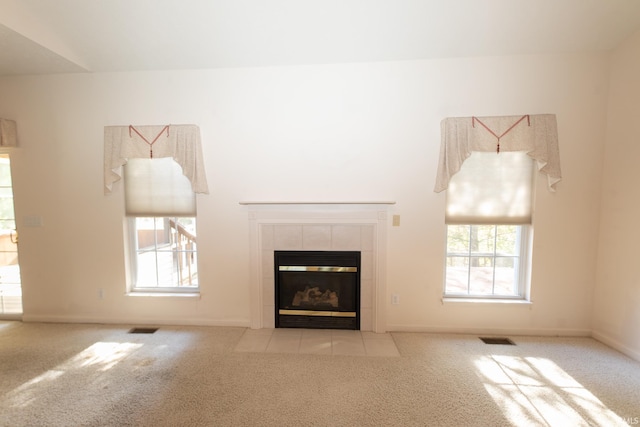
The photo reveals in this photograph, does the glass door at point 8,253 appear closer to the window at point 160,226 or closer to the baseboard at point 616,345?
the window at point 160,226

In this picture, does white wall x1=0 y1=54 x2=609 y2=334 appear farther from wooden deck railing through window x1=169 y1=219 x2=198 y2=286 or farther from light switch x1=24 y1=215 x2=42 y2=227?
wooden deck railing through window x1=169 y1=219 x2=198 y2=286

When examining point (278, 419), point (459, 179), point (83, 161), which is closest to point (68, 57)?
point (83, 161)

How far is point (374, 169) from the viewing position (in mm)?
2676

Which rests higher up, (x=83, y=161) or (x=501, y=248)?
(x=83, y=161)

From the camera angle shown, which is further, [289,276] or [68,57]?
[289,276]

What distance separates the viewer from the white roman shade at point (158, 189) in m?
2.80

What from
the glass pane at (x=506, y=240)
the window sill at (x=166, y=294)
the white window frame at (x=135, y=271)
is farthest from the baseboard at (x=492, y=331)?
the white window frame at (x=135, y=271)

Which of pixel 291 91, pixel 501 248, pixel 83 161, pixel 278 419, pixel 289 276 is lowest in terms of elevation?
pixel 278 419

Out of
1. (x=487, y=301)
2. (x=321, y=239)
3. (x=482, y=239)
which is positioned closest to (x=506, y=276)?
(x=487, y=301)

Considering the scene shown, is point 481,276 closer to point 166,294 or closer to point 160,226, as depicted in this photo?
point 166,294

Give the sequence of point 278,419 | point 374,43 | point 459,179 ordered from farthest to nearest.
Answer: point 459,179 < point 374,43 < point 278,419

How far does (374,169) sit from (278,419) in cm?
219

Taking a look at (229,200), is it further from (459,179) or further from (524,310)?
(524,310)

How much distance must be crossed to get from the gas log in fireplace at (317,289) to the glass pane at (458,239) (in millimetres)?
1000
